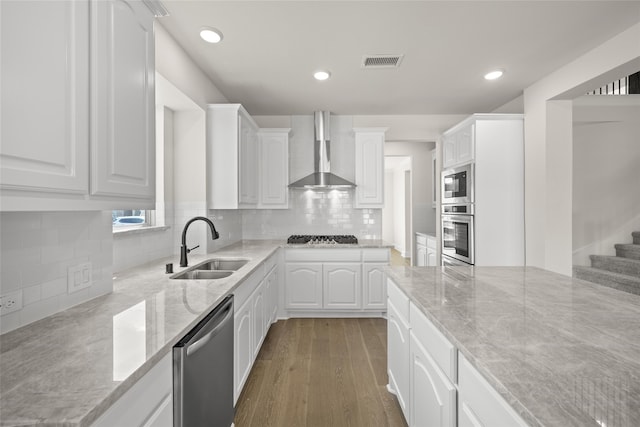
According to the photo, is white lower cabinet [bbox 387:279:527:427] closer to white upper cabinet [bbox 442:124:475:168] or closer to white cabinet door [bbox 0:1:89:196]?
white cabinet door [bbox 0:1:89:196]

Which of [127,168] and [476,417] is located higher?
[127,168]

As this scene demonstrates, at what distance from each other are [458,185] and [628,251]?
2819mm

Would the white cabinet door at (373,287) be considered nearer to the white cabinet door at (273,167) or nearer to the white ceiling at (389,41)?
the white cabinet door at (273,167)

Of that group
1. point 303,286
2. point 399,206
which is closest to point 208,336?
point 303,286

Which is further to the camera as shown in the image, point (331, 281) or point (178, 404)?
point (331, 281)

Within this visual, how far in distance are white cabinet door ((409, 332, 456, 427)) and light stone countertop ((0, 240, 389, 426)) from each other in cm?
99

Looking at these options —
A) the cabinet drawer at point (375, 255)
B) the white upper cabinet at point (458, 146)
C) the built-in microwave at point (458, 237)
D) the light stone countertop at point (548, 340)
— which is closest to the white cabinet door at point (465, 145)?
the white upper cabinet at point (458, 146)

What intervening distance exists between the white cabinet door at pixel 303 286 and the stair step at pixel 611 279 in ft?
11.9

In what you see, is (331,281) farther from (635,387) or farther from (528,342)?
(635,387)

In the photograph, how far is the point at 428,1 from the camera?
1.98 metres

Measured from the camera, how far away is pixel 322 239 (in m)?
4.11

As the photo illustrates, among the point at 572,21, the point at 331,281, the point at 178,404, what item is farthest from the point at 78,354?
the point at 572,21

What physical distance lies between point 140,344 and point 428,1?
2432mm

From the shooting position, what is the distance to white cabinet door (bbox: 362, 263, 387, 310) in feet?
12.0
